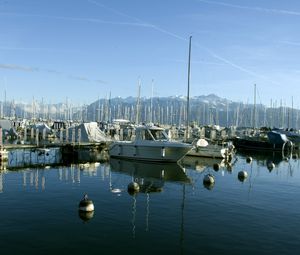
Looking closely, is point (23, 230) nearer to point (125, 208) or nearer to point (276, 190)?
point (125, 208)

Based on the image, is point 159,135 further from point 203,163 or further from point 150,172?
point 150,172

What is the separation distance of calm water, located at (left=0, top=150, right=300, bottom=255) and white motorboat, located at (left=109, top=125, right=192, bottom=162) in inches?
225

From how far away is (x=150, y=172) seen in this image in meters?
38.2

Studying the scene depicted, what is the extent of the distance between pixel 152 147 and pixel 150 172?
6.27 m

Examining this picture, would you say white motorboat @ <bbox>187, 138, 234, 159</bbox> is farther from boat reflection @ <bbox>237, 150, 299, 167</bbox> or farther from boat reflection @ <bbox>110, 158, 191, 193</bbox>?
boat reflection @ <bbox>110, 158, 191, 193</bbox>

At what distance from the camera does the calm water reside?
16.9 m

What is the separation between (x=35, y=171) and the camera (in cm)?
3766

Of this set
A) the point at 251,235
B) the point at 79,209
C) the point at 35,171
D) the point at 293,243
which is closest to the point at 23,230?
the point at 79,209

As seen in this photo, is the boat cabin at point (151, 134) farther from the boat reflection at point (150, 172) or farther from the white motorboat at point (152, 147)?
the boat reflection at point (150, 172)

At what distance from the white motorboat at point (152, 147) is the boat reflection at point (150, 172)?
784mm

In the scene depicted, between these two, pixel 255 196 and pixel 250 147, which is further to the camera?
pixel 250 147

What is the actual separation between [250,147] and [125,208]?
187 feet

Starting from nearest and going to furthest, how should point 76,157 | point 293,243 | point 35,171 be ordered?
point 293,243
point 35,171
point 76,157

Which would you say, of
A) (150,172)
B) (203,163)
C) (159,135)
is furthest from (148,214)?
(203,163)
